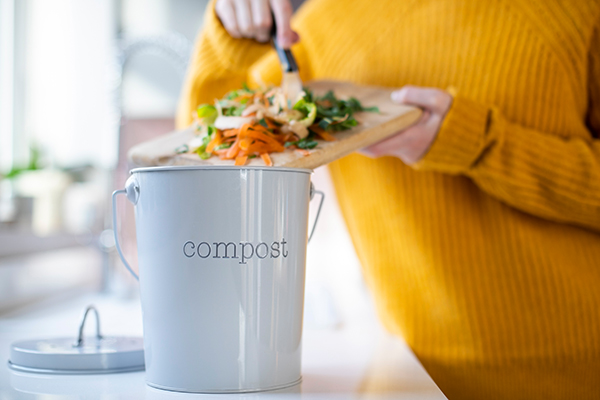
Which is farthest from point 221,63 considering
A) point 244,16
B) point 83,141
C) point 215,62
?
point 83,141

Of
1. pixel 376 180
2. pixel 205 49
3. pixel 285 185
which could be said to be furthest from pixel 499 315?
pixel 205 49

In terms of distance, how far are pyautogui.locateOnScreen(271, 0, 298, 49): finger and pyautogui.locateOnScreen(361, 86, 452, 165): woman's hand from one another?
18 centimetres

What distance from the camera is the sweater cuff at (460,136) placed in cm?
68

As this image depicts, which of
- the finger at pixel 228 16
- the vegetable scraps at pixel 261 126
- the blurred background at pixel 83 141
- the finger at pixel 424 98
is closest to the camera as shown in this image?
the vegetable scraps at pixel 261 126

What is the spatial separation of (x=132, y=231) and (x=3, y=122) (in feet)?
3.34

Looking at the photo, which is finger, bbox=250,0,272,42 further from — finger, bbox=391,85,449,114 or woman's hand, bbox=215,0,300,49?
finger, bbox=391,85,449,114

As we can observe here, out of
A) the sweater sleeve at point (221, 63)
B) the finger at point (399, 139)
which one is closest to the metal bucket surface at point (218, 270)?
the finger at point (399, 139)

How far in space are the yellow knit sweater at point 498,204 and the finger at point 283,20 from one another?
0.07 m

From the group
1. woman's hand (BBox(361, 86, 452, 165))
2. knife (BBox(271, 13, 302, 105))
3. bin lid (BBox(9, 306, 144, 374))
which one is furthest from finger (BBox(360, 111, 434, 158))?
bin lid (BBox(9, 306, 144, 374))

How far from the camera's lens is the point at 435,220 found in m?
0.86

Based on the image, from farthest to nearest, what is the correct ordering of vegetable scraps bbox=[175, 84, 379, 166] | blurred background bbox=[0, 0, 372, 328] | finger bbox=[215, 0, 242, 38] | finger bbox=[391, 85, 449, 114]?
blurred background bbox=[0, 0, 372, 328]
finger bbox=[215, 0, 242, 38]
finger bbox=[391, 85, 449, 114]
vegetable scraps bbox=[175, 84, 379, 166]

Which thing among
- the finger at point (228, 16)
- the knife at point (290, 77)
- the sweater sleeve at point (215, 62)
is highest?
the finger at point (228, 16)

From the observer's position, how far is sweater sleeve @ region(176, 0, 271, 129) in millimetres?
840

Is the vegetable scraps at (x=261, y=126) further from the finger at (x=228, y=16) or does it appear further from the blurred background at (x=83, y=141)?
the blurred background at (x=83, y=141)
